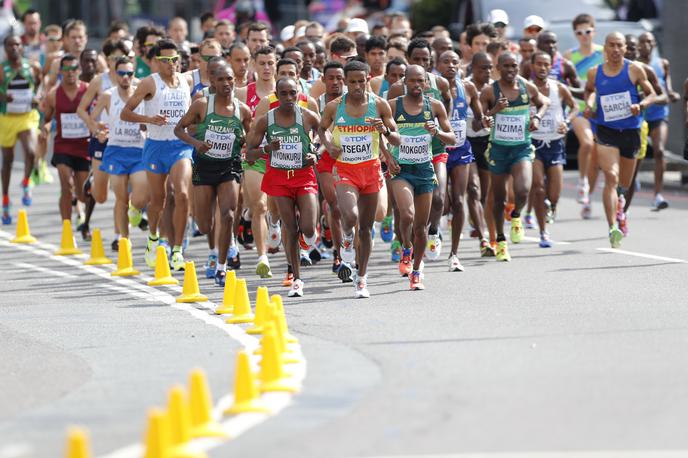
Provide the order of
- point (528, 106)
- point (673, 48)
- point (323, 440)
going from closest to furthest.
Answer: point (323, 440), point (528, 106), point (673, 48)

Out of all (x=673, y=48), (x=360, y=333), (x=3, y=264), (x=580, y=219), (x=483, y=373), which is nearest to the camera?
(x=483, y=373)

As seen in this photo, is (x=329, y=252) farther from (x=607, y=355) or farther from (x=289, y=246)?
(x=607, y=355)

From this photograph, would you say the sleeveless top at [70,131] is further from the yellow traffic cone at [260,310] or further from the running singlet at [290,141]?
the yellow traffic cone at [260,310]

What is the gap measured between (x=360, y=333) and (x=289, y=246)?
91.2 inches

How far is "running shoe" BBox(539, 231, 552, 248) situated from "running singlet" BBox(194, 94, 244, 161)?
3.68 m

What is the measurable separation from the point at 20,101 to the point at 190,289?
26.2ft

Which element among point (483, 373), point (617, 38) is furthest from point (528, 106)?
point (483, 373)

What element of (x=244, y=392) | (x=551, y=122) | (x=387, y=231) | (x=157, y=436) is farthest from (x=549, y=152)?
(x=157, y=436)

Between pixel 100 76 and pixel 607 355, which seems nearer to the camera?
pixel 607 355

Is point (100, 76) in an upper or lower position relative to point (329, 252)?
upper

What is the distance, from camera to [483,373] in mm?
9859

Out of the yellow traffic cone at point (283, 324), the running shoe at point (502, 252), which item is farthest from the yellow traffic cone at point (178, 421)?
the running shoe at point (502, 252)

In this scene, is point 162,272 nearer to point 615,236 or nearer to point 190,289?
point 190,289

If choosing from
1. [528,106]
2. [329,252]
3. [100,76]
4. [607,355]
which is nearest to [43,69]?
[100,76]
